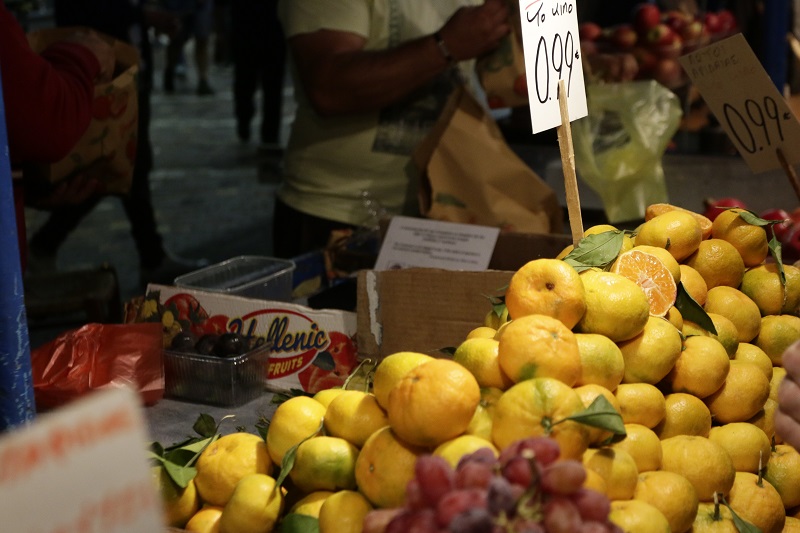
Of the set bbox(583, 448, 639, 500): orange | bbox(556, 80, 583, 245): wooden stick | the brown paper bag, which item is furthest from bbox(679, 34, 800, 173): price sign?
bbox(583, 448, 639, 500): orange

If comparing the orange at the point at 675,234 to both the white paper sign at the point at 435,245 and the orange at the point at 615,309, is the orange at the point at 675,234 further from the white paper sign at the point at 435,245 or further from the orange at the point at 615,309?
the white paper sign at the point at 435,245

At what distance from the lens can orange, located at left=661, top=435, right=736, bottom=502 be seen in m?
1.35

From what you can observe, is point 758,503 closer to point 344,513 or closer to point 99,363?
point 344,513

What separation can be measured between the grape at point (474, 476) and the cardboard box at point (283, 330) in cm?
117

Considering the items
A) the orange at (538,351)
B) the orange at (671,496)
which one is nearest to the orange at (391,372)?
the orange at (538,351)

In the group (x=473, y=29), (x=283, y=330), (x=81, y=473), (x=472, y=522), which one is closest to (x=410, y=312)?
(x=283, y=330)

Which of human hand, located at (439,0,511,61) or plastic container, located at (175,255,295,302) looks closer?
plastic container, located at (175,255,295,302)

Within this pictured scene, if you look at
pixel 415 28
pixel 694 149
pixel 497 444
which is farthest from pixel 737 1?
pixel 497 444

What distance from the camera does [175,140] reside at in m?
9.98

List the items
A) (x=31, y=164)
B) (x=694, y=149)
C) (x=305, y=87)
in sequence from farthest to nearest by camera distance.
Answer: (x=694, y=149)
(x=305, y=87)
(x=31, y=164)

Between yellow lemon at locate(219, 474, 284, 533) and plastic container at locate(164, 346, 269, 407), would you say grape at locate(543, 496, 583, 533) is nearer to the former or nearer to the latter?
yellow lemon at locate(219, 474, 284, 533)

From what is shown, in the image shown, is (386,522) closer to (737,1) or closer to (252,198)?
(737,1)

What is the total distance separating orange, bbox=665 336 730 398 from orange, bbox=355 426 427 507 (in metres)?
0.51

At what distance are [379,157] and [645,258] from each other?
5.13 ft
